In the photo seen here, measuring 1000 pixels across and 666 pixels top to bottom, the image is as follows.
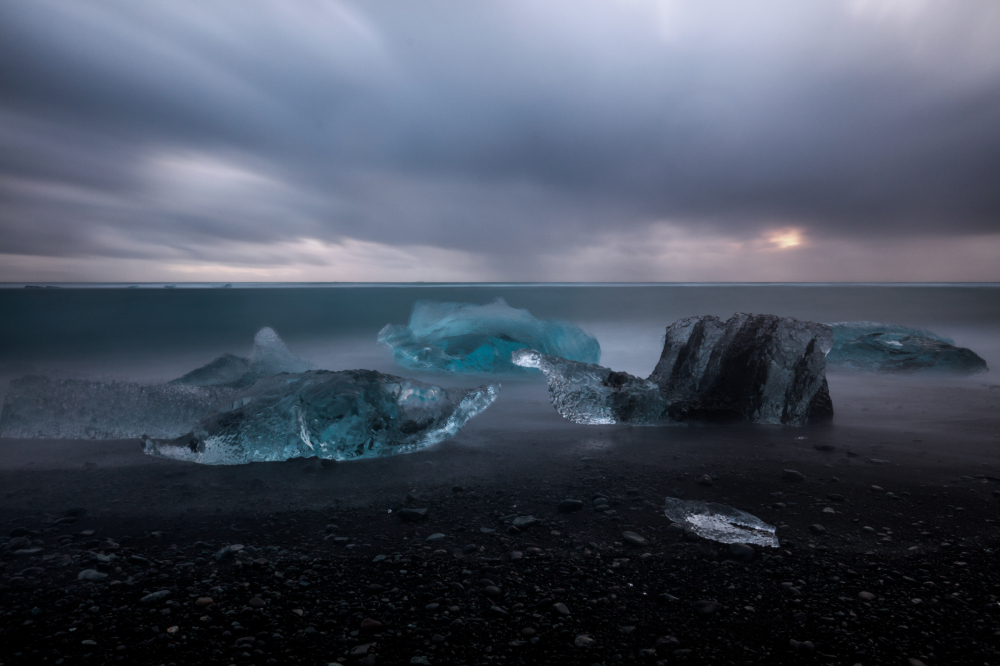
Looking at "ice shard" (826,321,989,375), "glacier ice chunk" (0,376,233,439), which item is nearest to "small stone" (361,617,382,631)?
"glacier ice chunk" (0,376,233,439)

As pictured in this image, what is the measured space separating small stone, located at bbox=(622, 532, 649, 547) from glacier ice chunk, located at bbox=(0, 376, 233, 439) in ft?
9.55

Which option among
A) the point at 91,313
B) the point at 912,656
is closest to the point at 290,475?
the point at 912,656

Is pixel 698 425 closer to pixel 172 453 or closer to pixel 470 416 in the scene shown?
pixel 470 416

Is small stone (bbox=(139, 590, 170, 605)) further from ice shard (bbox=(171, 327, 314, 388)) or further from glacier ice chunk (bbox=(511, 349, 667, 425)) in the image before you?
ice shard (bbox=(171, 327, 314, 388))

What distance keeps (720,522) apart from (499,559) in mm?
1028

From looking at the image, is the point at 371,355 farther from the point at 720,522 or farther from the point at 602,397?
the point at 720,522

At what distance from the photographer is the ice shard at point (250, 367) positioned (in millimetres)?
5211

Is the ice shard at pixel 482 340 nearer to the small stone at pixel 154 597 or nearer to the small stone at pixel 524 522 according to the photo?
the small stone at pixel 524 522

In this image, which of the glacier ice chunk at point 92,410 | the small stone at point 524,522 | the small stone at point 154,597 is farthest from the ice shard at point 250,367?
the small stone at point 524,522

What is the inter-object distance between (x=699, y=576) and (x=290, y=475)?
2250mm

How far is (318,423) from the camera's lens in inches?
124

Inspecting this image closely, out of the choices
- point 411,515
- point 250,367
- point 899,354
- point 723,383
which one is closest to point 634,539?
point 411,515

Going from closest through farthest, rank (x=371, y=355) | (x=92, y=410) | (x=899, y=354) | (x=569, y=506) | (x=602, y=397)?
(x=569, y=506)
(x=92, y=410)
(x=602, y=397)
(x=899, y=354)
(x=371, y=355)

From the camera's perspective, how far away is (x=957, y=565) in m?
1.81
